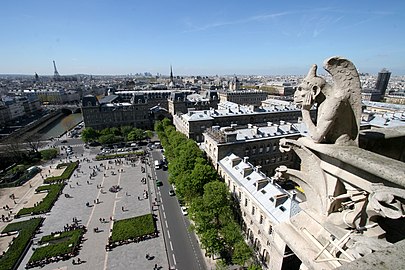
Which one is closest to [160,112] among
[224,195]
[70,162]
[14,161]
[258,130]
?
[70,162]

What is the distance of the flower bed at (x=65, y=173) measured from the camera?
2227 inches

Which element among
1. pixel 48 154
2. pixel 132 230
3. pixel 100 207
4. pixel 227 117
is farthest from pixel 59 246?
pixel 227 117

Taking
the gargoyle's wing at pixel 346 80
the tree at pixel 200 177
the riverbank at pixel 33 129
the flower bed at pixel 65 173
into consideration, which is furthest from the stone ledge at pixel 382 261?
the riverbank at pixel 33 129

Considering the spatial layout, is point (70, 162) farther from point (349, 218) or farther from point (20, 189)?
point (349, 218)

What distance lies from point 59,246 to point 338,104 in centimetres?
4360

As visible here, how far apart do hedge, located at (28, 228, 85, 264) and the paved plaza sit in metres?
1.14

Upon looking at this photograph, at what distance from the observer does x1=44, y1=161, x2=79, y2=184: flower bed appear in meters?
56.6

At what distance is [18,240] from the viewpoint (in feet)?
119

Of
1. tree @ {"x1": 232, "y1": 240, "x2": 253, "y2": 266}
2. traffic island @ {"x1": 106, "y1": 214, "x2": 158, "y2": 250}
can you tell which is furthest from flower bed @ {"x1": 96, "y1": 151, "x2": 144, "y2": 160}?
tree @ {"x1": 232, "y1": 240, "x2": 253, "y2": 266}

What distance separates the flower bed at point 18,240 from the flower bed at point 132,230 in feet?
43.9

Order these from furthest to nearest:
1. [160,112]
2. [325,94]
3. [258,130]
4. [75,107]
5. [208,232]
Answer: [75,107]
[160,112]
[258,130]
[208,232]
[325,94]

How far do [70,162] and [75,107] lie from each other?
105974mm

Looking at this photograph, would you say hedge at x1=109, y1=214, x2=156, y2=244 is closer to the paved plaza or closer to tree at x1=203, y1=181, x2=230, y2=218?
the paved plaza

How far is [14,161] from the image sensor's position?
68.4 metres
